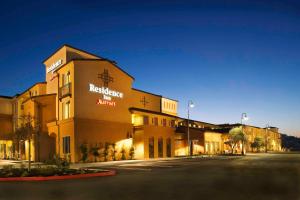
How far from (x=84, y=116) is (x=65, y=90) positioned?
4448 millimetres

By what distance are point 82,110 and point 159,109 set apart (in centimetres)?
2824

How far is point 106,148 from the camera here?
44.2m

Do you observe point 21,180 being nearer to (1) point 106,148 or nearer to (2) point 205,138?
(1) point 106,148

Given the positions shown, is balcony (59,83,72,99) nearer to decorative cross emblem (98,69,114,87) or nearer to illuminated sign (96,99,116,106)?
illuminated sign (96,99,116,106)

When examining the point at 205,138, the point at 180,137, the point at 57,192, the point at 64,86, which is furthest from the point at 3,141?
the point at 57,192

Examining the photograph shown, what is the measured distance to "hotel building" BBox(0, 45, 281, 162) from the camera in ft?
137

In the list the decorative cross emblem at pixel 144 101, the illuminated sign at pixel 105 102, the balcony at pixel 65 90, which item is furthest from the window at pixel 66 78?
the decorative cross emblem at pixel 144 101

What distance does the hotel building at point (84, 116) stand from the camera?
41.8 meters

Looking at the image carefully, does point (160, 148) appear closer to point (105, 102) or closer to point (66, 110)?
point (105, 102)

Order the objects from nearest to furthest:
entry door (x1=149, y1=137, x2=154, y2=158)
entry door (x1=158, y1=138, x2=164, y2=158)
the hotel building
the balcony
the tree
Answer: the hotel building, the balcony, entry door (x1=149, y1=137, x2=154, y2=158), entry door (x1=158, y1=138, x2=164, y2=158), the tree

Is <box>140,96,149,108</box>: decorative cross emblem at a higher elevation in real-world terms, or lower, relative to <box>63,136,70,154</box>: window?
higher

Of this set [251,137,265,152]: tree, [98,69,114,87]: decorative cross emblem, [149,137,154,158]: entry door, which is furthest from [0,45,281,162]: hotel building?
[251,137,265,152]: tree

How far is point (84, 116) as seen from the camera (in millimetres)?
41938

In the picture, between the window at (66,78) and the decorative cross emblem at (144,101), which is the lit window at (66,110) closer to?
the window at (66,78)
